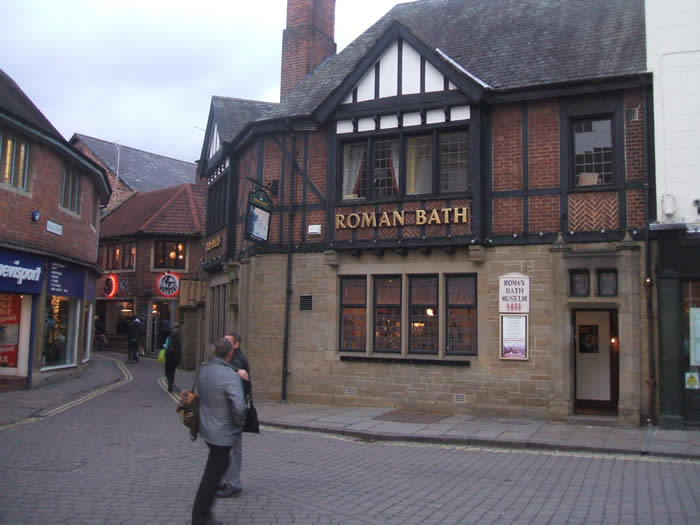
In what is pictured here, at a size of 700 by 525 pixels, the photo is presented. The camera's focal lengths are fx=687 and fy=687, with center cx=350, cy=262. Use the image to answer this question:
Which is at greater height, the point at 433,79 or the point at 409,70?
the point at 409,70

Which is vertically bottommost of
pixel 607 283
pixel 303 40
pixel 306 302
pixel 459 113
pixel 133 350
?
pixel 133 350

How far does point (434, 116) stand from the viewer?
48.2 ft

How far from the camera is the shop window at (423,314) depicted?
47.8 ft

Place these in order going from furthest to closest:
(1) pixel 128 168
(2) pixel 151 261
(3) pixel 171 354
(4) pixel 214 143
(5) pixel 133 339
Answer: (1) pixel 128 168, (2) pixel 151 261, (5) pixel 133 339, (4) pixel 214 143, (3) pixel 171 354

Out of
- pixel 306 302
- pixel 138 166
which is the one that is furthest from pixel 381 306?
pixel 138 166

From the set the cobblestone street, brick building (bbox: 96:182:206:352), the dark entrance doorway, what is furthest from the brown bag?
brick building (bbox: 96:182:206:352)

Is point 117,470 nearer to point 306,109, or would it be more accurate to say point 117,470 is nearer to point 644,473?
point 644,473

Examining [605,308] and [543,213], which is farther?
[543,213]

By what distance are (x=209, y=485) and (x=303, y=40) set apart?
15690 mm

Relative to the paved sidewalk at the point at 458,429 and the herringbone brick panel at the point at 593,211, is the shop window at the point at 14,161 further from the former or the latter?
the herringbone brick panel at the point at 593,211

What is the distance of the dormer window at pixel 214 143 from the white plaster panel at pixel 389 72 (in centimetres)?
719

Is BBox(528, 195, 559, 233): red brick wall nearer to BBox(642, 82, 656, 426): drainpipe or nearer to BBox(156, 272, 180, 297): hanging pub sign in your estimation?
BBox(642, 82, 656, 426): drainpipe

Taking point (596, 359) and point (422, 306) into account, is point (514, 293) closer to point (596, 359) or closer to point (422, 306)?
point (422, 306)

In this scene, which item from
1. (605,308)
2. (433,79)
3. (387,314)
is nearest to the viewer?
(605,308)
